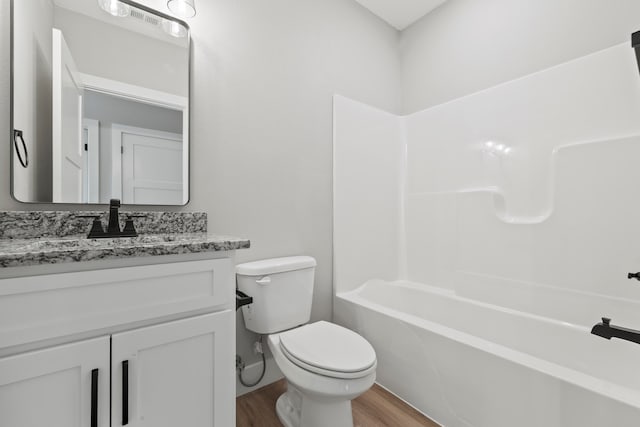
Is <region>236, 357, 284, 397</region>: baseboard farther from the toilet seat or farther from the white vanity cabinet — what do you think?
the white vanity cabinet

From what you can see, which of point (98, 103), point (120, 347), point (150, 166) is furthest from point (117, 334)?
point (98, 103)

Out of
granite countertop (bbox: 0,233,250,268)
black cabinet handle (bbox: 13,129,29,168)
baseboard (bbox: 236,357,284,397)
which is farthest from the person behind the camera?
baseboard (bbox: 236,357,284,397)

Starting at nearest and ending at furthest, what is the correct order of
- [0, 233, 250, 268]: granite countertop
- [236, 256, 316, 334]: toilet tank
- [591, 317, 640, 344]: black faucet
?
1. [0, 233, 250, 268]: granite countertop
2. [591, 317, 640, 344]: black faucet
3. [236, 256, 316, 334]: toilet tank

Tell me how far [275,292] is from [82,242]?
0.84 meters

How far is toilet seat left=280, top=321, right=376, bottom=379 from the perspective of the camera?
3.77 ft

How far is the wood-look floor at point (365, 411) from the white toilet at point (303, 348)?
10 centimetres

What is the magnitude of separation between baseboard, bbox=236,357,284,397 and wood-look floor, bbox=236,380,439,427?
0.03 metres

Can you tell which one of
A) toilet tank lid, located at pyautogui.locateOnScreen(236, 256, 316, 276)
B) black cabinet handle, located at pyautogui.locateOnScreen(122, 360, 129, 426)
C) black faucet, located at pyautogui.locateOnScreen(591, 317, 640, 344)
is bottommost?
black cabinet handle, located at pyautogui.locateOnScreen(122, 360, 129, 426)

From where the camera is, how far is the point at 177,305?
0.87m

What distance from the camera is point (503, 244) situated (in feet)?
5.90

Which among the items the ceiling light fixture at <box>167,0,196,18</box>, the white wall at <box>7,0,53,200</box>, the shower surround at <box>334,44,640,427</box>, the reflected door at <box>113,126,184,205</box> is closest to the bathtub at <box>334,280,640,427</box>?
the shower surround at <box>334,44,640,427</box>

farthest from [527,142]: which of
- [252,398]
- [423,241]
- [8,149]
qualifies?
[8,149]

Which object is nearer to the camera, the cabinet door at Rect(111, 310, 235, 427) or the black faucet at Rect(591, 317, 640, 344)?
the cabinet door at Rect(111, 310, 235, 427)

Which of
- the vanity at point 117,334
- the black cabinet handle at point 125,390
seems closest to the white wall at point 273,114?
the vanity at point 117,334
